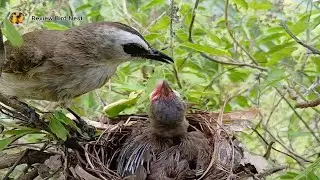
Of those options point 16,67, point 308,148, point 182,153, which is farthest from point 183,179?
point 308,148

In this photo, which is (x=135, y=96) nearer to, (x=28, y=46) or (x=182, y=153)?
(x=182, y=153)

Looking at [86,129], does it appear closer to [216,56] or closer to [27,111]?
[27,111]

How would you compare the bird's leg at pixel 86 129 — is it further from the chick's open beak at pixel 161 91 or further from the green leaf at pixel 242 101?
the green leaf at pixel 242 101

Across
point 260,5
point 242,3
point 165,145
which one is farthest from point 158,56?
point 260,5

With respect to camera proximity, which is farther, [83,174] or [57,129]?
[83,174]

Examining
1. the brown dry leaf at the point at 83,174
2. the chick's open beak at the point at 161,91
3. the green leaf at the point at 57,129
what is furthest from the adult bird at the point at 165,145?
the green leaf at the point at 57,129

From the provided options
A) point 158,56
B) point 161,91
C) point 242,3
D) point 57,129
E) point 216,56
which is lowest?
point 57,129

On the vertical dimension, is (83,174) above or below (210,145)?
below

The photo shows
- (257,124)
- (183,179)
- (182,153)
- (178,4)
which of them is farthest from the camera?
(178,4)
